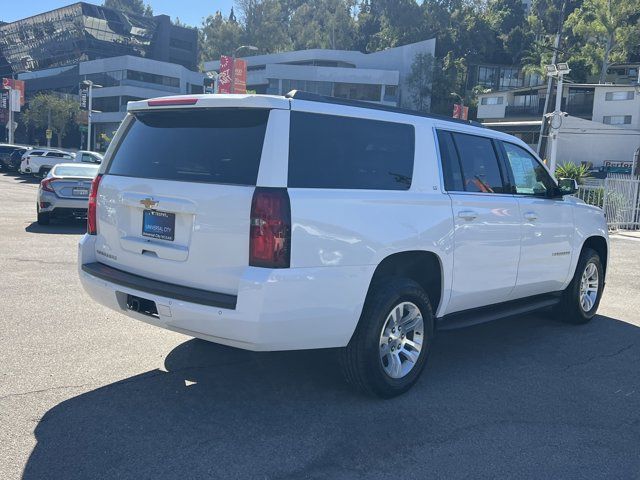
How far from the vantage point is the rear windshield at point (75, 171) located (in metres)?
13.3

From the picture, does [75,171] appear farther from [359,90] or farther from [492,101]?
[359,90]

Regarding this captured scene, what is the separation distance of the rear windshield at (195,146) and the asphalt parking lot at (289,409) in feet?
4.98

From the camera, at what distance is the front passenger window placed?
19.1ft

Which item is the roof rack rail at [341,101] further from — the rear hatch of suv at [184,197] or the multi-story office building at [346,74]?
the multi-story office building at [346,74]

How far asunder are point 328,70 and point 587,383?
6482 centimetres

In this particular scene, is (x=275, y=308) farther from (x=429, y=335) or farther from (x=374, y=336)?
(x=429, y=335)

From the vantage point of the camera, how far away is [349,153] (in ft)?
14.0

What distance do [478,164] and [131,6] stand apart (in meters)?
151

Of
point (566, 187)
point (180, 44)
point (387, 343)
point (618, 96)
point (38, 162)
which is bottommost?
point (387, 343)

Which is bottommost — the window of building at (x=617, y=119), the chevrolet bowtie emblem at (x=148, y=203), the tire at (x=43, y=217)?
the tire at (x=43, y=217)


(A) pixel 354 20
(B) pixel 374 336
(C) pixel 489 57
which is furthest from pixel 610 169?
(A) pixel 354 20

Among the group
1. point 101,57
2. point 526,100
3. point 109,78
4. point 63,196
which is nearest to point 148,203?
point 63,196

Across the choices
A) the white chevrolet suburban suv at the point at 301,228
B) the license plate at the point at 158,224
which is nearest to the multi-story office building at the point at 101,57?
the white chevrolet suburban suv at the point at 301,228

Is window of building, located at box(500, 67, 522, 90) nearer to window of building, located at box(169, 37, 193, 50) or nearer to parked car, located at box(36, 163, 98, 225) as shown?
window of building, located at box(169, 37, 193, 50)
